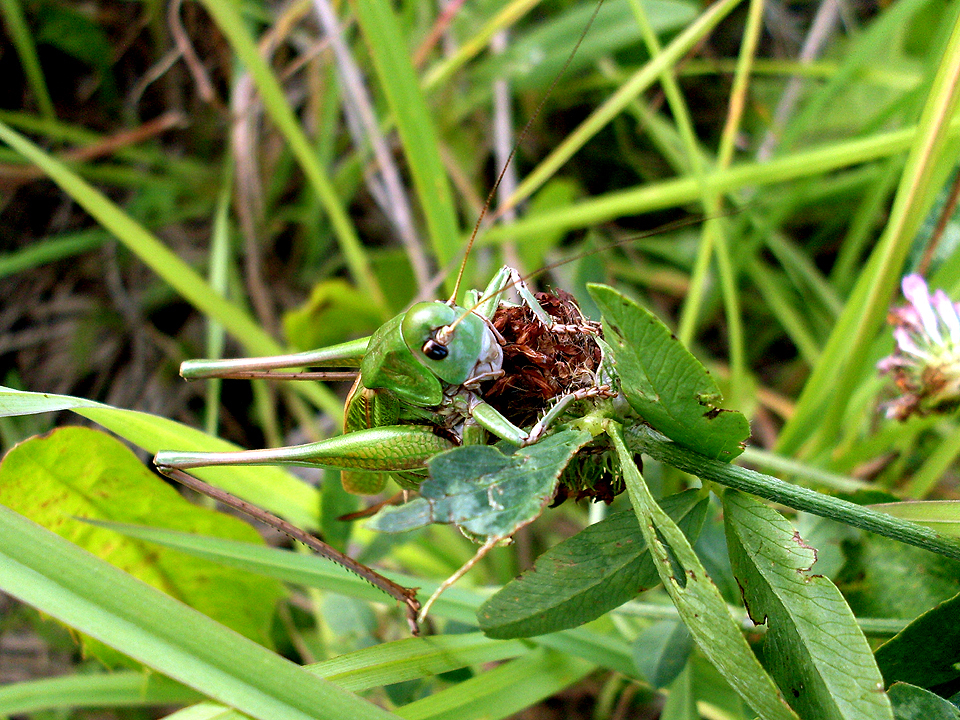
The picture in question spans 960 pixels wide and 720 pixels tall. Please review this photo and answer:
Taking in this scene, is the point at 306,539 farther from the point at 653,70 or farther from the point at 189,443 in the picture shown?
the point at 653,70

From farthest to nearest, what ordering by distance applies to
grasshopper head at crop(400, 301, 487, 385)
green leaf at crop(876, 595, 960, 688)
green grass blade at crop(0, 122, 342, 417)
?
1. green grass blade at crop(0, 122, 342, 417)
2. grasshopper head at crop(400, 301, 487, 385)
3. green leaf at crop(876, 595, 960, 688)

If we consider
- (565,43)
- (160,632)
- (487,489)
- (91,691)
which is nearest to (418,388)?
(487,489)

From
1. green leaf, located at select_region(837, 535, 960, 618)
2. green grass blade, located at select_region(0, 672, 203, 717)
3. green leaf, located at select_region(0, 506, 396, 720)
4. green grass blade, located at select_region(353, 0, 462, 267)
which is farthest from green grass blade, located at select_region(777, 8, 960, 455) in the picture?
green grass blade, located at select_region(0, 672, 203, 717)

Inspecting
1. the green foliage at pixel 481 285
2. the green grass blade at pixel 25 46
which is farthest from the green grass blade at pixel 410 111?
the green grass blade at pixel 25 46

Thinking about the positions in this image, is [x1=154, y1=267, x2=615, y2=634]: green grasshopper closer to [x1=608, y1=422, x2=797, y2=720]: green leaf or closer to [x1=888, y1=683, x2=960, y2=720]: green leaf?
[x1=608, y1=422, x2=797, y2=720]: green leaf

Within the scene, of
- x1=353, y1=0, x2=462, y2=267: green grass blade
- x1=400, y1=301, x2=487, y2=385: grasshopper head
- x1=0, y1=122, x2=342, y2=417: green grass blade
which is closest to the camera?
x1=400, y1=301, x2=487, y2=385: grasshopper head

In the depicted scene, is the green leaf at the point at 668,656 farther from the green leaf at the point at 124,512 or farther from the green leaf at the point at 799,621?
the green leaf at the point at 124,512
